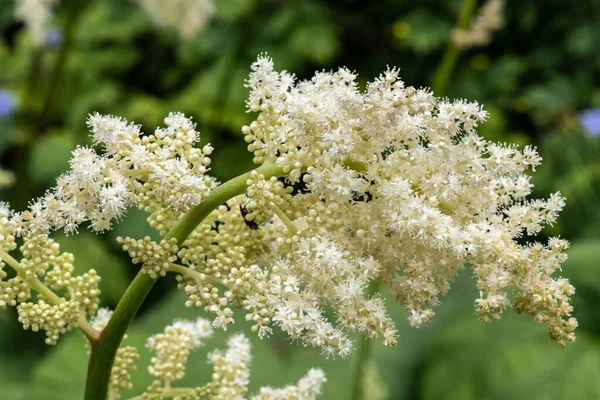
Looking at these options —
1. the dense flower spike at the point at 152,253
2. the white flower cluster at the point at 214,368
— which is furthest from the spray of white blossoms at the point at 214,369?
the dense flower spike at the point at 152,253

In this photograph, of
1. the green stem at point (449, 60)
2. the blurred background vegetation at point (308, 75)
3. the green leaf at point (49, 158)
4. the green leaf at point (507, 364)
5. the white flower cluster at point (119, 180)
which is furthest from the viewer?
the green leaf at point (49, 158)

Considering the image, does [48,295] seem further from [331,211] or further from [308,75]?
[308,75]

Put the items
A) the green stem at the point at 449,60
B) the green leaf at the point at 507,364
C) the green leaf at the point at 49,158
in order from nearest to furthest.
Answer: the green leaf at the point at 507,364, the green stem at the point at 449,60, the green leaf at the point at 49,158

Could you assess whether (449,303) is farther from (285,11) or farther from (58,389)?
(285,11)

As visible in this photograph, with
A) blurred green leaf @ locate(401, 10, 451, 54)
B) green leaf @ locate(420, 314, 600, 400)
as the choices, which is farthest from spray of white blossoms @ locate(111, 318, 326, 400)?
blurred green leaf @ locate(401, 10, 451, 54)

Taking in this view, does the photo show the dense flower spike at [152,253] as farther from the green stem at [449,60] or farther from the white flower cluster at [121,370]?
the green stem at [449,60]

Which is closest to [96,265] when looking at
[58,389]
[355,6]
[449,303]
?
[58,389]

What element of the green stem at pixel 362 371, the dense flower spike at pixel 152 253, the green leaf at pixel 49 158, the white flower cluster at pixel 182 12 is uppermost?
the green leaf at pixel 49 158

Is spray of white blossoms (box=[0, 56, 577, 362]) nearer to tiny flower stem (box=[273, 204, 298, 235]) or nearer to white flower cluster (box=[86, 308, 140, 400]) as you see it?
tiny flower stem (box=[273, 204, 298, 235])
